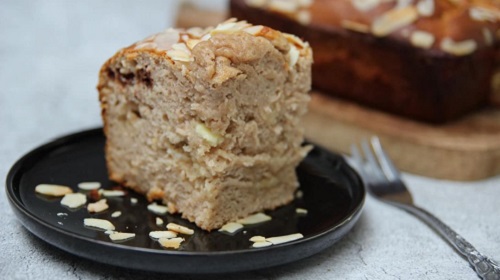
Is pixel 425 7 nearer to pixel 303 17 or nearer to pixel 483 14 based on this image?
pixel 483 14

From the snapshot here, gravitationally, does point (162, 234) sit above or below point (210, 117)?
below

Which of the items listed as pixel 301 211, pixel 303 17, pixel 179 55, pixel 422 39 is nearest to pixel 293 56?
pixel 179 55

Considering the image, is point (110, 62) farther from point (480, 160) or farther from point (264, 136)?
point (480, 160)

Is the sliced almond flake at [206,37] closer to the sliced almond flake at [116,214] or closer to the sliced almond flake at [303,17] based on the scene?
the sliced almond flake at [116,214]

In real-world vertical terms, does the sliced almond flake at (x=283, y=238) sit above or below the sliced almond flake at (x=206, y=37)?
below

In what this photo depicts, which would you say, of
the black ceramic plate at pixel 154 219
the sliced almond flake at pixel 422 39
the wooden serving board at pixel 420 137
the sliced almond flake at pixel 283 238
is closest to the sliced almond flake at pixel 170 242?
the black ceramic plate at pixel 154 219

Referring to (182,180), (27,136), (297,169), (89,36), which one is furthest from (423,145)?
(89,36)
